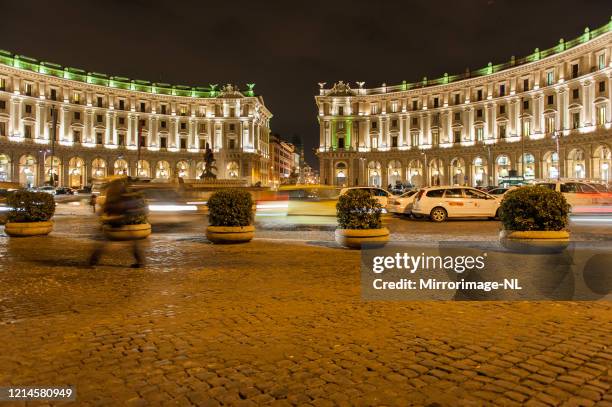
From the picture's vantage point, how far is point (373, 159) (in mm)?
88625

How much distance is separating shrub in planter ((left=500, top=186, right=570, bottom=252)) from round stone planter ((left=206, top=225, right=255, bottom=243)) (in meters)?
6.83

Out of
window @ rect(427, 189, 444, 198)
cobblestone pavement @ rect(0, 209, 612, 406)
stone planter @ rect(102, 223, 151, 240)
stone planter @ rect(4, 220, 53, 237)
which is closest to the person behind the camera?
cobblestone pavement @ rect(0, 209, 612, 406)

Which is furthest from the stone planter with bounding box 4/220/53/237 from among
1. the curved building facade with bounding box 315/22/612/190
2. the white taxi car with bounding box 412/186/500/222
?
the curved building facade with bounding box 315/22/612/190

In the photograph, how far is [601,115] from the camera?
54219mm

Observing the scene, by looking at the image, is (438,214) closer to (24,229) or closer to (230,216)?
(230,216)

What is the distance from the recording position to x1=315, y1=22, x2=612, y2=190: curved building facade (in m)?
55.8

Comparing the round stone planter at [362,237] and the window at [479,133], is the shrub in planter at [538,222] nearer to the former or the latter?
the round stone planter at [362,237]

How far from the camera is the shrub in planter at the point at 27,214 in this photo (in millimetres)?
14172

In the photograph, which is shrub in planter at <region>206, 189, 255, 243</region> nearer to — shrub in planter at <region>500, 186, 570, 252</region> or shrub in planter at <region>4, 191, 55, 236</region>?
shrub in planter at <region>4, 191, 55, 236</region>

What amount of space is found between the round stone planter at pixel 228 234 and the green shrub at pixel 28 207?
19.9ft

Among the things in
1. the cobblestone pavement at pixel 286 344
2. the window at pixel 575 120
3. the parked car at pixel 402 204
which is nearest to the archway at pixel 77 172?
the parked car at pixel 402 204

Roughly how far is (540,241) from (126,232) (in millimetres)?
9889

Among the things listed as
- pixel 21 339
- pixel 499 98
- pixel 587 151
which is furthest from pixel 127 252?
pixel 499 98

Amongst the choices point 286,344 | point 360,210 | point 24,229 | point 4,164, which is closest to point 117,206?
point 360,210
